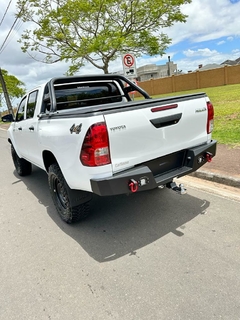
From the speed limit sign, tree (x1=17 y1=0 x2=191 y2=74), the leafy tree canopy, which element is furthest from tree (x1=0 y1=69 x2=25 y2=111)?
the speed limit sign

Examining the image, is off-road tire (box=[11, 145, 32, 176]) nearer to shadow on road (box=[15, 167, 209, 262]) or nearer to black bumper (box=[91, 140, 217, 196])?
shadow on road (box=[15, 167, 209, 262])

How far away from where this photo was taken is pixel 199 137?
11.2 feet

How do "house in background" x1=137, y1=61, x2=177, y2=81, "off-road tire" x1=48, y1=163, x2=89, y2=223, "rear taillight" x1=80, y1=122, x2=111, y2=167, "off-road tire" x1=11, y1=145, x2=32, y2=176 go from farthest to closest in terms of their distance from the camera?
1. "house in background" x1=137, y1=61, x2=177, y2=81
2. "off-road tire" x1=11, y1=145, x2=32, y2=176
3. "off-road tire" x1=48, y1=163, x2=89, y2=223
4. "rear taillight" x1=80, y1=122, x2=111, y2=167

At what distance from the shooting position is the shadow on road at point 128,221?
118 inches

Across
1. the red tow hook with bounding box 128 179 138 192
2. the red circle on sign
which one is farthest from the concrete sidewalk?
the red circle on sign

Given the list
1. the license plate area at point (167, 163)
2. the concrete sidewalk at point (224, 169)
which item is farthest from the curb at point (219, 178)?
the license plate area at point (167, 163)

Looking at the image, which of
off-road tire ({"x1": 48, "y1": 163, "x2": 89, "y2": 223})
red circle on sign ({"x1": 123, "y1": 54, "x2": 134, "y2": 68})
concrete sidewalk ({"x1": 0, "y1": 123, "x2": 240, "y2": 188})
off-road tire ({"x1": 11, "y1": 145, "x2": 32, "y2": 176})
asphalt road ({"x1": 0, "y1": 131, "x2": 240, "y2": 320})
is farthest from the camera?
red circle on sign ({"x1": 123, "y1": 54, "x2": 134, "y2": 68})

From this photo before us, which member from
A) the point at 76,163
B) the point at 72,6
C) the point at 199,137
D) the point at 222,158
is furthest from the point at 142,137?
the point at 72,6

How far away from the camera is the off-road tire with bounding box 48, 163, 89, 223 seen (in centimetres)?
335

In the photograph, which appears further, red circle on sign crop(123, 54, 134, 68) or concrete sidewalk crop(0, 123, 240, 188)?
red circle on sign crop(123, 54, 134, 68)

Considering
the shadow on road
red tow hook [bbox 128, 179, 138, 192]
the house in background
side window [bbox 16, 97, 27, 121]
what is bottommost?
the shadow on road

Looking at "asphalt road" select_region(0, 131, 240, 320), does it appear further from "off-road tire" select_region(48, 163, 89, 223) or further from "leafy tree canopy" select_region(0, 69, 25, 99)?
"leafy tree canopy" select_region(0, 69, 25, 99)

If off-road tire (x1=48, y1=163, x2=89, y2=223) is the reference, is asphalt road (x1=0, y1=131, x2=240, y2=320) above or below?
below

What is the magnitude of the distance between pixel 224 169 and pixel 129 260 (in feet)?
8.86
